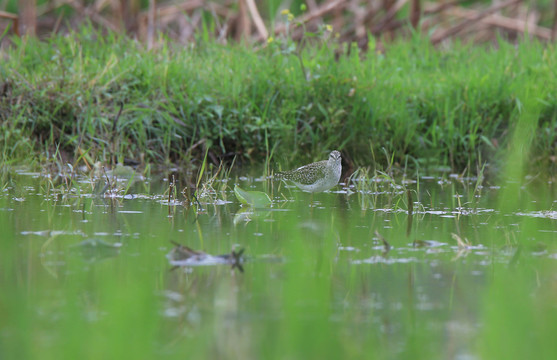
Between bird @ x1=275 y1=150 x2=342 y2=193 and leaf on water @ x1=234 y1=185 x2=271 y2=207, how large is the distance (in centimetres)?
36

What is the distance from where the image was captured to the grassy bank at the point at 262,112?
22.3 ft

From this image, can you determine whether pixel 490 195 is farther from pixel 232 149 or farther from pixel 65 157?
pixel 65 157

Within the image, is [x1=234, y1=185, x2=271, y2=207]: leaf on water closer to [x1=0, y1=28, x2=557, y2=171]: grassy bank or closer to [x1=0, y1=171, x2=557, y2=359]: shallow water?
[x1=0, y1=171, x2=557, y2=359]: shallow water

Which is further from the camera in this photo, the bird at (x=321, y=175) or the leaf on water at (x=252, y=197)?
the bird at (x=321, y=175)

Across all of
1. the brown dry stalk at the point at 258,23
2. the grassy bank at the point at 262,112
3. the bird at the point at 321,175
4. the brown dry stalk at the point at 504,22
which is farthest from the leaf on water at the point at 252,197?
the brown dry stalk at the point at 504,22

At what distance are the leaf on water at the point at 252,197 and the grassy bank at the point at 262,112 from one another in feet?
5.09

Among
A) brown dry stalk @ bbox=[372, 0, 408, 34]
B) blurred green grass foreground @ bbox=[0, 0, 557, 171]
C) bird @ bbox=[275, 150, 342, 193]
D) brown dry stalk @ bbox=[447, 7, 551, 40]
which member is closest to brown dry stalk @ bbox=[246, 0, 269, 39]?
brown dry stalk @ bbox=[372, 0, 408, 34]

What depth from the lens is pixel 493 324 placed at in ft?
9.66

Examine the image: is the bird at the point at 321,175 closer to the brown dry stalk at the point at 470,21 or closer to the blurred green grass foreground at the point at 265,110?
the blurred green grass foreground at the point at 265,110

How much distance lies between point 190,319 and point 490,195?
3287mm

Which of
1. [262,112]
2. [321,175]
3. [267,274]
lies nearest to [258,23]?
[262,112]

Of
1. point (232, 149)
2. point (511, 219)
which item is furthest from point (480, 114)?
point (511, 219)

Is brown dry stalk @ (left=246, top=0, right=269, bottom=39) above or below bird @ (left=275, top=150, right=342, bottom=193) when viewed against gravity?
above

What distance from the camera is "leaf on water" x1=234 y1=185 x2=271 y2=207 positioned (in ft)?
16.7
